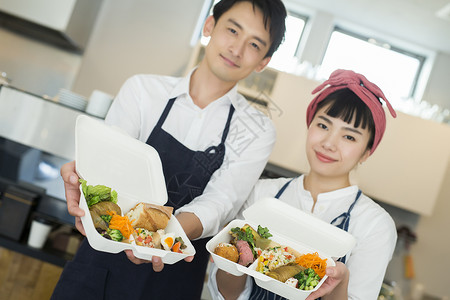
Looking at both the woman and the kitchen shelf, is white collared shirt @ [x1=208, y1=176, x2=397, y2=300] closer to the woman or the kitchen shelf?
the woman

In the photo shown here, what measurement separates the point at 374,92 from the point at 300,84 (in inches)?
86.3

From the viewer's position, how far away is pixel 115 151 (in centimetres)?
111

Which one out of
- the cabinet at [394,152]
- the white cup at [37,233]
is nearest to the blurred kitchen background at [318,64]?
the cabinet at [394,152]

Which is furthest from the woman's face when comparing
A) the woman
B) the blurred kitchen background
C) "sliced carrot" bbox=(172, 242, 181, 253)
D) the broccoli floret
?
the blurred kitchen background

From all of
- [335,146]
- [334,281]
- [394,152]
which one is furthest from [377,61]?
[334,281]

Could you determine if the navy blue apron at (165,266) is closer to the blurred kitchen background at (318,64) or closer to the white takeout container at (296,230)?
the white takeout container at (296,230)

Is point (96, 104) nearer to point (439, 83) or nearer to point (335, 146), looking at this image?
point (335, 146)

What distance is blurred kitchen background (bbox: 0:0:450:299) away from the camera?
11.4ft

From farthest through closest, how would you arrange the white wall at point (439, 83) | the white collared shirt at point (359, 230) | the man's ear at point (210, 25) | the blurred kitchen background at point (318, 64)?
1. the white wall at point (439, 83)
2. the blurred kitchen background at point (318, 64)
3. the man's ear at point (210, 25)
4. the white collared shirt at point (359, 230)

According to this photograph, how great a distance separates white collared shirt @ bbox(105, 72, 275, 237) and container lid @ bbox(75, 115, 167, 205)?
29 cm

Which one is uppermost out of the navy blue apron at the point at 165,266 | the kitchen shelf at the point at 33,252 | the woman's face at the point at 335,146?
the woman's face at the point at 335,146

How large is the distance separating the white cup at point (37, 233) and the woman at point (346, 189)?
1.20 metres

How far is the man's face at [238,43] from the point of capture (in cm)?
141

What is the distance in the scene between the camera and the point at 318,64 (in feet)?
13.1
